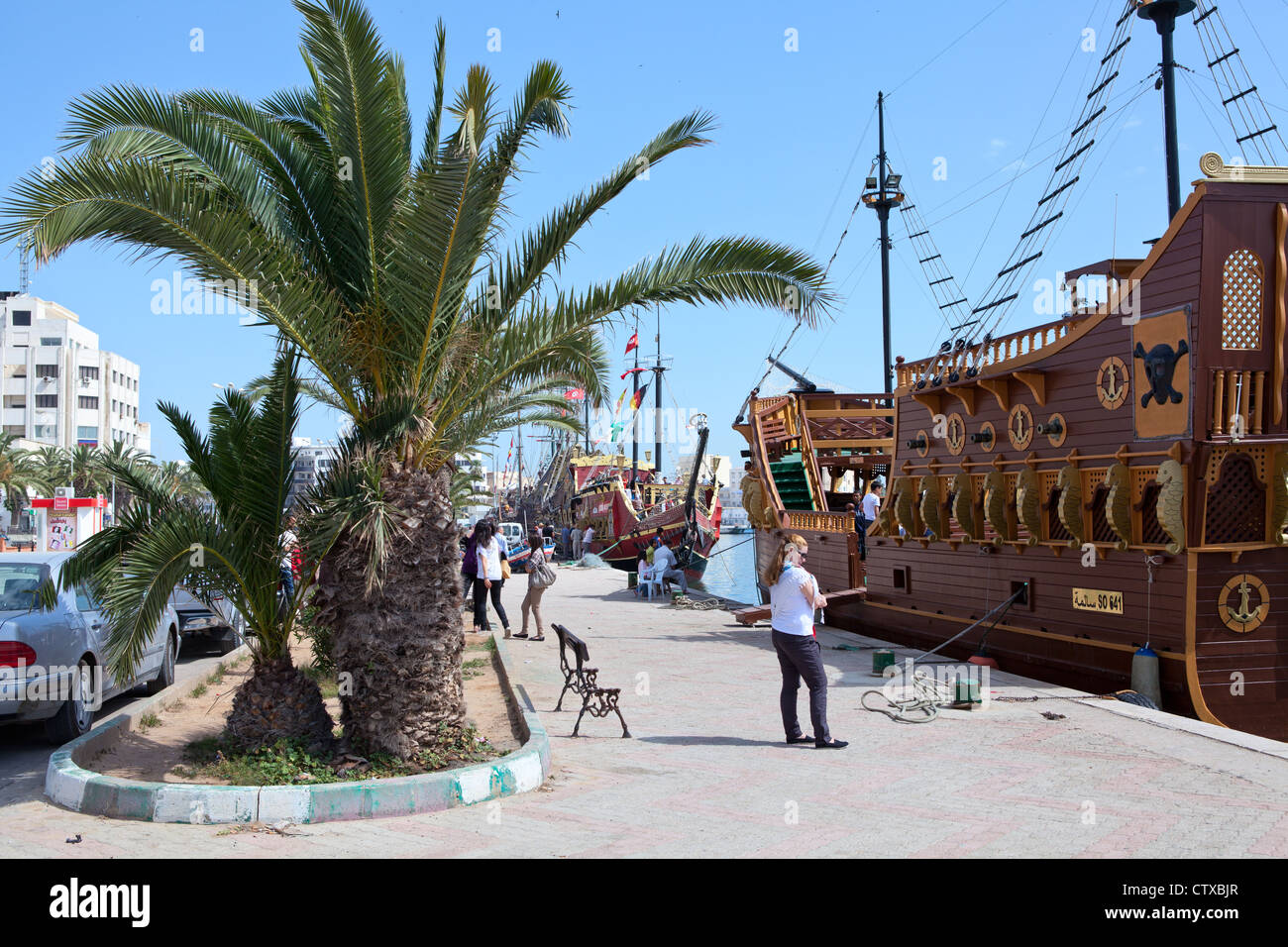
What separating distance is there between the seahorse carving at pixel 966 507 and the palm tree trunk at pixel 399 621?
8.30 meters

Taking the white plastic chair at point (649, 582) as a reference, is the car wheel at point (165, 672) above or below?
above

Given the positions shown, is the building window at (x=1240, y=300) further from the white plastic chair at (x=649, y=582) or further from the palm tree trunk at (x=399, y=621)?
the white plastic chair at (x=649, y=582)

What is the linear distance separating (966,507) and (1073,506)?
238cm

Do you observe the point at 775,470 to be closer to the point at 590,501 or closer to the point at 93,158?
the point at 93,158

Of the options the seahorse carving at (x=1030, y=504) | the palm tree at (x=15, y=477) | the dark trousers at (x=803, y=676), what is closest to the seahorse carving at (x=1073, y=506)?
the seahorse carving at (x=1030, y=504)

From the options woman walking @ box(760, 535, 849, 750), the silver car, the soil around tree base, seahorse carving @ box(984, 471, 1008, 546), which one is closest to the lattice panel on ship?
seahorse carving @ box(984, 471, 1008, 546)

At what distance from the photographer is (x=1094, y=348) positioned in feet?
35.3

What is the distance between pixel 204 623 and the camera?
13656 millimetres

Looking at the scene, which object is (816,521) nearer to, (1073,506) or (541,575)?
(541,575)

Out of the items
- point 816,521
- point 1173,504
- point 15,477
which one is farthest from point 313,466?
point 15,477

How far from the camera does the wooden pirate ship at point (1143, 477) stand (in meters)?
9.17
